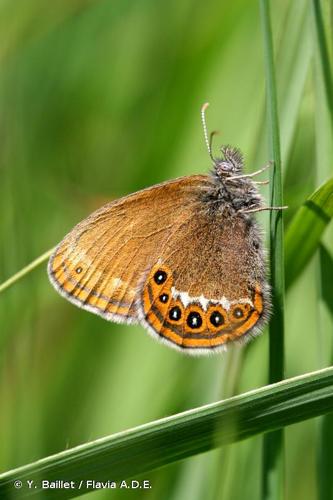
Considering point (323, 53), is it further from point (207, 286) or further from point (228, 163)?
point (207, 286)

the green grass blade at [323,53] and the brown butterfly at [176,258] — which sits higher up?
the green grass blade at [323,53]

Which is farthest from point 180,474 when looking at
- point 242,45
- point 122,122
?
point 122,122

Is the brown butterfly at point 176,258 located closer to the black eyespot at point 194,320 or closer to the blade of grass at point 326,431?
the black eyespot at point 194,320

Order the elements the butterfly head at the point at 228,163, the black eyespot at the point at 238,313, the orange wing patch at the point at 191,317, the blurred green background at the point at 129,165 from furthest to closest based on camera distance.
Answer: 1. the butterfly head at the point at 228,163
2. the black eyespot at the point at 238,313
3. the orange wing patch at the point at 191,317
4. the blurred green background at the point at 129,165

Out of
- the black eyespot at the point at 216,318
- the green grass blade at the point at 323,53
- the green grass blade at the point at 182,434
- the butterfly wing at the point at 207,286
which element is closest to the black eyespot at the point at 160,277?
the butterfly wing at the point at 207,286

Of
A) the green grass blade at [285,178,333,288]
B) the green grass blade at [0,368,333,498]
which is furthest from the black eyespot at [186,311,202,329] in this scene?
the green grass blade at [0,368,333,498]

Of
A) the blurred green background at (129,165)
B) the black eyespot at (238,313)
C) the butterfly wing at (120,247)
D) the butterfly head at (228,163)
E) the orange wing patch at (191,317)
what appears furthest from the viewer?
the butterfly head at (228,163)

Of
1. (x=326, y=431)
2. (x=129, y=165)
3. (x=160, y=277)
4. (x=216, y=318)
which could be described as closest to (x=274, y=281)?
(x=326, y=431)

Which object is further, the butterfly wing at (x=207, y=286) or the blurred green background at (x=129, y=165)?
the butterfly wing at (x=207, y=286)
